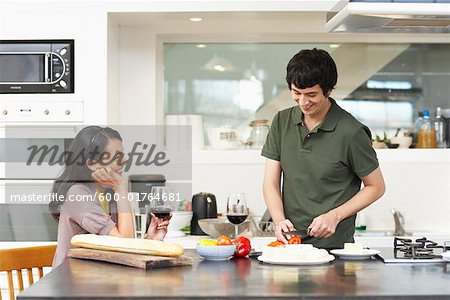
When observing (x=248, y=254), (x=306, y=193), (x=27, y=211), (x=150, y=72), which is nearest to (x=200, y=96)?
(x=150, y=72)

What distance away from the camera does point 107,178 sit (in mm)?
3305

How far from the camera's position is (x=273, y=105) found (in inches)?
204

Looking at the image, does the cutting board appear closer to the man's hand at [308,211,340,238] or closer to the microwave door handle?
the man's hand at [308,211,340,238]

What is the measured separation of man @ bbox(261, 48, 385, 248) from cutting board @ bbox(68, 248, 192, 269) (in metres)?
0.73

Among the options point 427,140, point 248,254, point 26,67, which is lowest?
point 248,254

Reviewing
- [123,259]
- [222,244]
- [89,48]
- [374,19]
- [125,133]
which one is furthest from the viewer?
[125,133]

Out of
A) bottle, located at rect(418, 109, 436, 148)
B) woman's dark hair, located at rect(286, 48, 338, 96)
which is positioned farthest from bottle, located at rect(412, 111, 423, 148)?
woman's dark hair, located at rect(286, 48, 338, 96)

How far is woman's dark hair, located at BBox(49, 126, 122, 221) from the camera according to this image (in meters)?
3.18

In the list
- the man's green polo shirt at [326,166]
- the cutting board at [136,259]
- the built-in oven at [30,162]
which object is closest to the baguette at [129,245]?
the cutting board at [136,259]

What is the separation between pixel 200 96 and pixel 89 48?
3.06ft

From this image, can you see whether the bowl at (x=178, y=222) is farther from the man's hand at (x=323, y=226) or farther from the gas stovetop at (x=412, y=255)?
the gas stovetop at (x=412, y=255)

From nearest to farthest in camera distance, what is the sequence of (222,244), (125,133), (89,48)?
(222,244) → (89,48) → (125,133)

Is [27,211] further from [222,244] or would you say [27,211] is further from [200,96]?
[222,244]

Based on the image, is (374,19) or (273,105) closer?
(374,19)
